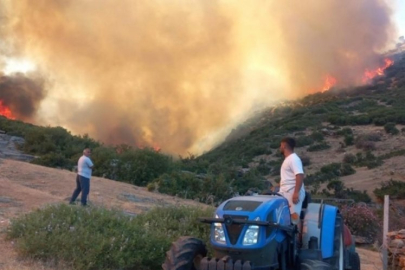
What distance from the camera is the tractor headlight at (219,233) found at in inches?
236

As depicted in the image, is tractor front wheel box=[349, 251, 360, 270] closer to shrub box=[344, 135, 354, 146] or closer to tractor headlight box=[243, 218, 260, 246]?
tractor headlight box=[243, 218, 260, 246]

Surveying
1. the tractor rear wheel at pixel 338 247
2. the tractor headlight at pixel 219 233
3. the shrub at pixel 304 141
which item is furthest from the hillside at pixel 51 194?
the shrub at pixel 304 141

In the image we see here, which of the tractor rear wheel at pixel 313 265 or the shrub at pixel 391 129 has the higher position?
the shrub at pixel 391 129

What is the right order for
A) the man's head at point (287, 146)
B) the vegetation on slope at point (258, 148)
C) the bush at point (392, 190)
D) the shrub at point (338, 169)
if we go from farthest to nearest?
the shrub at point (338, 169) → the bush at point (392, 190) → the vegetation on slope at point (258, 148) → the man's head at point (287, 146)

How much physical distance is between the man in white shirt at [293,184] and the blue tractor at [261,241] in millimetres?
171

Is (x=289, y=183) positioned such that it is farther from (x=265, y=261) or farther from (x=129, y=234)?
(x=129, y=234)

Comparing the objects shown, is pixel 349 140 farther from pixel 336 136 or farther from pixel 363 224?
pixel 363 224

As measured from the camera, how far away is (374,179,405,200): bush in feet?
87.8

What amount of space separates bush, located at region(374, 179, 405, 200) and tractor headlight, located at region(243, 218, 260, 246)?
22.4 m

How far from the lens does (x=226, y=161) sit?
44.6 m

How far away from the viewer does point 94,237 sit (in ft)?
26.3

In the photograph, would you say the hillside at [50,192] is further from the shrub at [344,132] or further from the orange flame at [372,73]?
the orange flame at [372,73]

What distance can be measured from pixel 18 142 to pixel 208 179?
12332 millimetres

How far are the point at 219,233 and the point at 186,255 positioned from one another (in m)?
0.46
